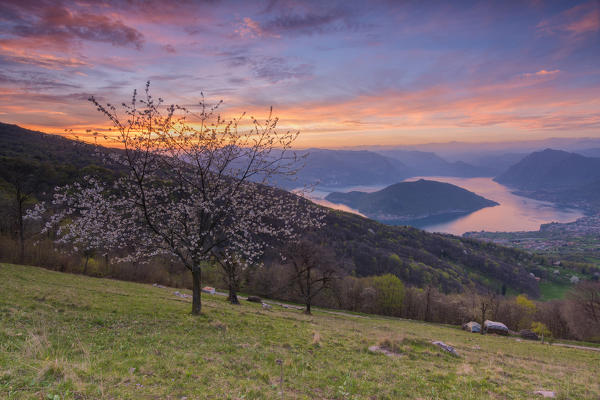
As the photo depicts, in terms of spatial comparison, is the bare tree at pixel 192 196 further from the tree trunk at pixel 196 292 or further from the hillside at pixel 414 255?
the hillside at pixel 414 255

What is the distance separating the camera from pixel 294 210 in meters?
18.8

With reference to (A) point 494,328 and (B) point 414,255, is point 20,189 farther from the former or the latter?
(B) point 414,255

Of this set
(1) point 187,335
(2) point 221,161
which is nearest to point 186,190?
(2) point 221,161

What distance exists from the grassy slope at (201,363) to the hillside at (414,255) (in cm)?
8131

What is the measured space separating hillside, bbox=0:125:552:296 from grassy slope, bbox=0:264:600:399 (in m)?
81.3

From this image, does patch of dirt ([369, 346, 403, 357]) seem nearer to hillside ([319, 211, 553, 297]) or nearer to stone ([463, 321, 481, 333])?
stone ([463, 321, 481, 333])

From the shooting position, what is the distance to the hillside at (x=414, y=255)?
362 ft

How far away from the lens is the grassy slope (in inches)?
269

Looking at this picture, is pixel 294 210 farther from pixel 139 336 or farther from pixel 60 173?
pixel 60 173

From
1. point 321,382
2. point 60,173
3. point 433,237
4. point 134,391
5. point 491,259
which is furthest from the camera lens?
point 433,237

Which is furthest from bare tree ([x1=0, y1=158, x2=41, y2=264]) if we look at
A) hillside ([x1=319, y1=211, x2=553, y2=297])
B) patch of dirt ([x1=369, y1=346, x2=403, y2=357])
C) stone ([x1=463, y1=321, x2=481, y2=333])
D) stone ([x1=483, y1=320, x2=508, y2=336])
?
hillside ([x1=319, y1=211, x2=553, y2=297])

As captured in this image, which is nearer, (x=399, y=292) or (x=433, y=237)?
(x=399, y=292)

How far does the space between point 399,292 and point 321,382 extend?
65.9 meters

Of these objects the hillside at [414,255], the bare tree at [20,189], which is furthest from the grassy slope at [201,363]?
the hillside at [414,255]
